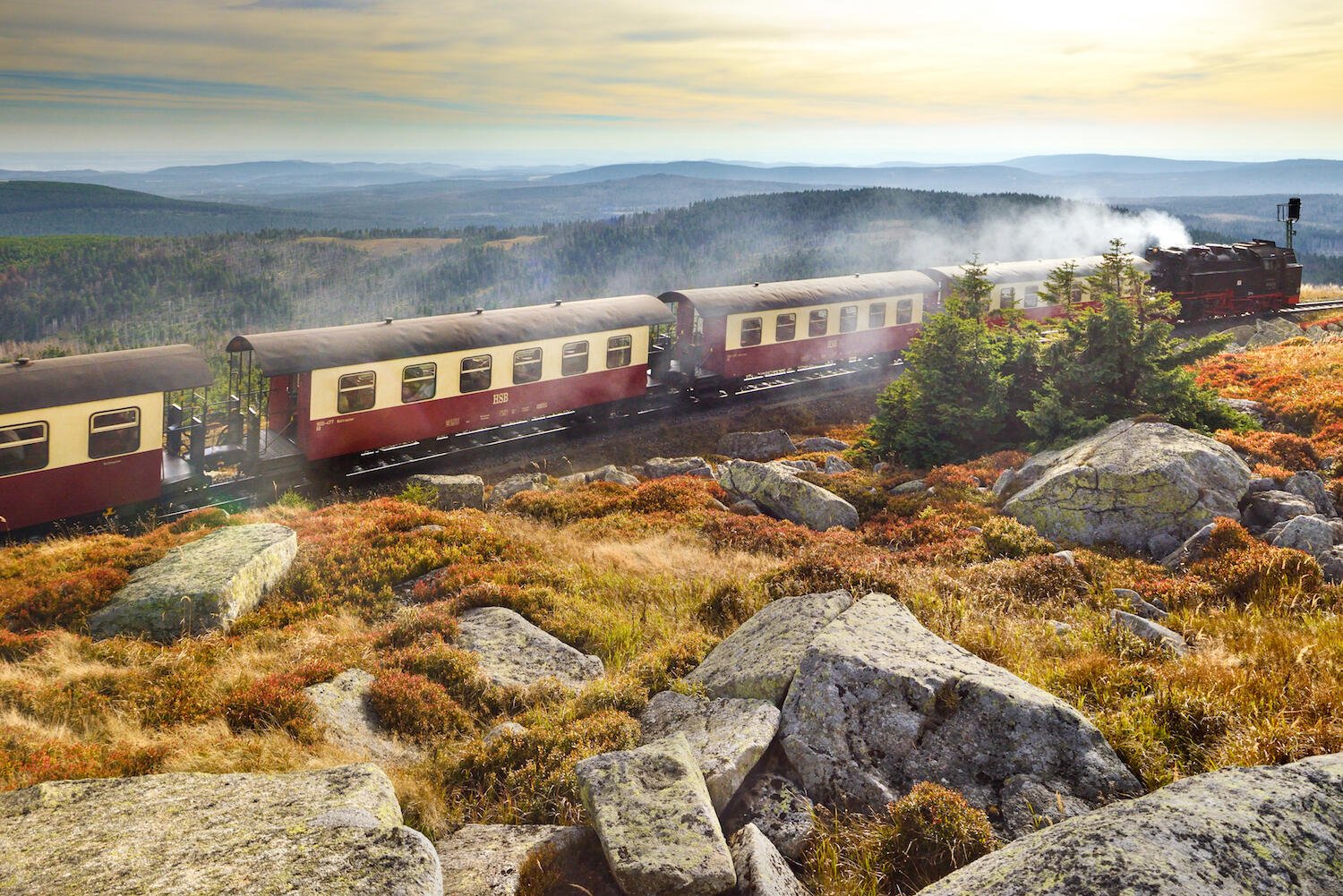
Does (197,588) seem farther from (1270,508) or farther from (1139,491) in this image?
(1270,508)

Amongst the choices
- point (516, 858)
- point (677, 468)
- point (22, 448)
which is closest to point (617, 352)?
point (677, 468)

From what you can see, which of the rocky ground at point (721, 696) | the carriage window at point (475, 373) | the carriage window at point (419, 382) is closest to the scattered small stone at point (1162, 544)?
the rocky ground at point (721, 696)

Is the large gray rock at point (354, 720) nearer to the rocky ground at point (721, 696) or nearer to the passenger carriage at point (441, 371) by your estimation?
the rocky ground at point (721, 696)

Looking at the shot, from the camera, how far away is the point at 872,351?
33344 millimetres

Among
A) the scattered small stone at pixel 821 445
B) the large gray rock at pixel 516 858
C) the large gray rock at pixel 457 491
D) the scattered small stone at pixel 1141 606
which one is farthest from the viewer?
the scattered small stone at pixel 821 445

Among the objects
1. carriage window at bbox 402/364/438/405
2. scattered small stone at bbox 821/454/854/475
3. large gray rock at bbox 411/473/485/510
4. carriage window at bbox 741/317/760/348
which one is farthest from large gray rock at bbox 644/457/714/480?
carriage window at bbox 741/317/760/348

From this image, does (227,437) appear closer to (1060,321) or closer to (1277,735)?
(1060,321)

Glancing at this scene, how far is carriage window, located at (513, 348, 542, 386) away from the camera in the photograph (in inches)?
883

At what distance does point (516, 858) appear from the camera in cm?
521

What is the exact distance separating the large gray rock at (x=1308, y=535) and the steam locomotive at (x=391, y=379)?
404 inches

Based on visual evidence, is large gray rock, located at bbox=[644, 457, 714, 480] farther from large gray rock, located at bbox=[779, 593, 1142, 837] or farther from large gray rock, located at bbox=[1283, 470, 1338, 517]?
large gray rock, located at bbox=[779, 593, 1142, 837]

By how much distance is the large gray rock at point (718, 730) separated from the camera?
18.7ft

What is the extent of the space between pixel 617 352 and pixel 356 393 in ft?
26.9

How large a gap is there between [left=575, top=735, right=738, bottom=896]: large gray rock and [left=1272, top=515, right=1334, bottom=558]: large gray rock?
8.64 metres
